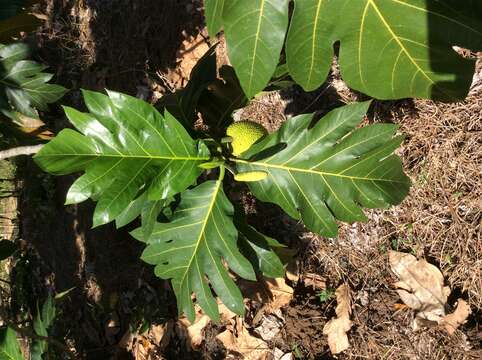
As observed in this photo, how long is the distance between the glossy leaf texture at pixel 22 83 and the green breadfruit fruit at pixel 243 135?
4.93ft

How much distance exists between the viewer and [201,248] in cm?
216

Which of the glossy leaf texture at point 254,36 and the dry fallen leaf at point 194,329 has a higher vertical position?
the glossy leaf texture at point 254,36

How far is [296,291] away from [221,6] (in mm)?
2175

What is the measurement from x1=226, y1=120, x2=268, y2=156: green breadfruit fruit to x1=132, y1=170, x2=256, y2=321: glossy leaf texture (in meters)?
0.15

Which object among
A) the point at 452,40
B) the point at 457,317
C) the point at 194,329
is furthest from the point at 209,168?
the point at 194,329

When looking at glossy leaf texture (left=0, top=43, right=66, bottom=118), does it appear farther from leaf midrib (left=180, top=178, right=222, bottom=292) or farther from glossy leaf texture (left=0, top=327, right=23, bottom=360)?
leaf midrib (left=180, top=178, right=222, bottom=292)

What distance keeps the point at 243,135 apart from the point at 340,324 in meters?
1.44

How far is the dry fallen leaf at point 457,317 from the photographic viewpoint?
2576mm

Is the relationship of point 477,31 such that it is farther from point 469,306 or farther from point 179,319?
point 179,319

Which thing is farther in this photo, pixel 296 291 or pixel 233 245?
pixel 296 291

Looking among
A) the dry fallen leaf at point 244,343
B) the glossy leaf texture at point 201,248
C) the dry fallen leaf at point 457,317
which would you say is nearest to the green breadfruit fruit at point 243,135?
the glossy leaf texture at point 201,248

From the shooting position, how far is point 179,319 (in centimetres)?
361

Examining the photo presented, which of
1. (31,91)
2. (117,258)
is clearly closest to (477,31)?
(31,91)

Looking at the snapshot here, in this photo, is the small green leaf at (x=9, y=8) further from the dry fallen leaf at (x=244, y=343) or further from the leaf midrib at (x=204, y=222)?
the dry fallen leaf at (x=244, y=343)
